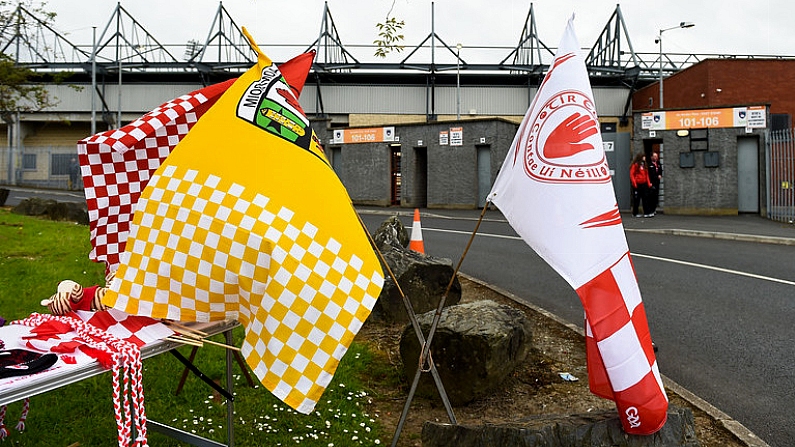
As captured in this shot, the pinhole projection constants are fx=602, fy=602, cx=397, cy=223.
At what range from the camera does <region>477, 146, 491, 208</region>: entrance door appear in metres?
26.1

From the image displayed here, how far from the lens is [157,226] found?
8.22ft

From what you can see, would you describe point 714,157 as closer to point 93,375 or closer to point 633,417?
point 633,417

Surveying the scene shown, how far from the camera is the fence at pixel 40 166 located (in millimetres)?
42438

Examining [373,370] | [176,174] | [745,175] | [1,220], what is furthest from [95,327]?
[745,175]

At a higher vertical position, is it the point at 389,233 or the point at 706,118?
the point at 706,118

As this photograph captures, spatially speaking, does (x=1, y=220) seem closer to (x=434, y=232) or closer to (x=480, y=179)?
(x=434, y=232)

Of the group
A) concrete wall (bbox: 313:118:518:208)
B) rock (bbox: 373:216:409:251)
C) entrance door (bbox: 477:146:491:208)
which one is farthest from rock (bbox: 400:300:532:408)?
entrance door (bbox: 477:146:491:208)

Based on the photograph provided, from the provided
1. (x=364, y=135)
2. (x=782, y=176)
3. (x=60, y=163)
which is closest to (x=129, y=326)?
(x=782, y=176)

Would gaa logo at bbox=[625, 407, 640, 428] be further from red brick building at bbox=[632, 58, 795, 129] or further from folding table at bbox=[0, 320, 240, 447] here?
red brick building at bbox=[632, 58, 795, 129]

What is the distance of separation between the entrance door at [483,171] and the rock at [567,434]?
2356 cm

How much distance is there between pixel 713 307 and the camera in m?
6.98

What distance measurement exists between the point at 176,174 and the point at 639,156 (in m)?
19.2

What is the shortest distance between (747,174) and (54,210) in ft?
70.9

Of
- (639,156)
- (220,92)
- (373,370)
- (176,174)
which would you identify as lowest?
(373,370)
